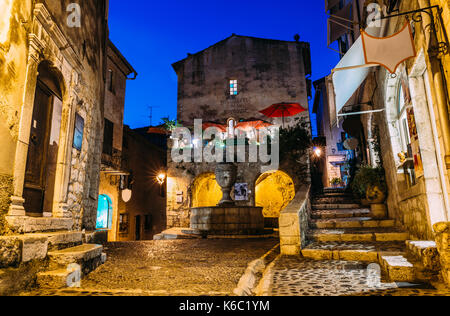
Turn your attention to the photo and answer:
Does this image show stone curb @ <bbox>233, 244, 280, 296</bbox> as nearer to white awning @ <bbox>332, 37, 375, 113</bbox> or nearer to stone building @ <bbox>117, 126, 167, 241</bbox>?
white awning @ <bbox>332, 37, 375, 113</bbox>

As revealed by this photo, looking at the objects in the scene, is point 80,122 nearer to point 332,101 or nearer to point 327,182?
point 332,101

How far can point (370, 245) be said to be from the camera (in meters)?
4.86

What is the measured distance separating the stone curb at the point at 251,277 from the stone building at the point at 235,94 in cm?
1205

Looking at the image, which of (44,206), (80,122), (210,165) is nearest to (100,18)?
(80,122)

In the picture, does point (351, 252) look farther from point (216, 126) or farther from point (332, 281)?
point (216, 126)

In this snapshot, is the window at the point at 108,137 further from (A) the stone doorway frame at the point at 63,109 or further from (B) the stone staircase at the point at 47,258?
(B) the stone staircase at the point at 47,258

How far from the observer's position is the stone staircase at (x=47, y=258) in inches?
102

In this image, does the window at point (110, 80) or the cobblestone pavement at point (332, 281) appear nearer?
the cobblestone pavement at point (332, 281)

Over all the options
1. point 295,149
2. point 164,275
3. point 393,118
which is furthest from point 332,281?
point 295,149

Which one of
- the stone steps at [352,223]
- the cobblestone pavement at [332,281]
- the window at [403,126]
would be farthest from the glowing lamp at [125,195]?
the window at [403,126]

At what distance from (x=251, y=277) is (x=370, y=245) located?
274 centimetres

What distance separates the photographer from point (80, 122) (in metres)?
5.64

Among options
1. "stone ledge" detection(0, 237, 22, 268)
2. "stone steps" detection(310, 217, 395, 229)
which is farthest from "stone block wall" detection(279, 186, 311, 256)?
"stone ledge" detection(0, 237, 22, 268)

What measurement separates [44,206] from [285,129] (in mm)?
12714
